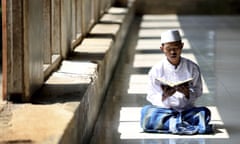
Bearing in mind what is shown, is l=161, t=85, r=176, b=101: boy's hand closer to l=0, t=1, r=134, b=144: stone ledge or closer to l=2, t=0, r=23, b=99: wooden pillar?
l=0, t=1, r=134, b=144: stone ledge

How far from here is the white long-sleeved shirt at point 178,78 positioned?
5121 millimetres

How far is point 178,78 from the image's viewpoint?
5.13m

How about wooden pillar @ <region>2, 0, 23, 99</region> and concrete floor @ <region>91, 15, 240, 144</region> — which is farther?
concrete floor @ <region>91, 15, 240, 144</region>

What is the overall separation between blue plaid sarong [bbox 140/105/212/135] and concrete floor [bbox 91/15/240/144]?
8 centimetres

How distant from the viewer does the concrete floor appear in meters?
5.06

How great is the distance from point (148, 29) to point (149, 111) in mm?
9662

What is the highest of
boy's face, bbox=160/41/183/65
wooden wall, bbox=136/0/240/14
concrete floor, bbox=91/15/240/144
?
boy's face, bbox=160/41/183/65

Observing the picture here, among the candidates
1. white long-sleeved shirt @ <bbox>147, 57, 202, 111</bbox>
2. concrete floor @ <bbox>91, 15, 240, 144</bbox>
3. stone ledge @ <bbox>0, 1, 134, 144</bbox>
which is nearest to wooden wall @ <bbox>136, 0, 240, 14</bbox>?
concrete floor @ <bbox>91, 15, 240, 144</bbox>

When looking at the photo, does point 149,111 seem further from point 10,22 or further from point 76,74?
point 10,22

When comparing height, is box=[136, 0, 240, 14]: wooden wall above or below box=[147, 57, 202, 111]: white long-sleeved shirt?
below

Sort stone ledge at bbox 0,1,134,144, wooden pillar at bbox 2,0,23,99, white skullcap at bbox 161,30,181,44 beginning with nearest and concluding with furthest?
stone ledge at bbox 0,1,134,144
wooden pillar at bbox 2,0,23,99
white skullcap at bbox 161,30,181,44

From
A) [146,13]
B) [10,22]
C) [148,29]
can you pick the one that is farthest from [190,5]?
[10,22]

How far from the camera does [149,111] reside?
17.1 ft

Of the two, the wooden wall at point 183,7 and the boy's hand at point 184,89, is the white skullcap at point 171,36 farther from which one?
the wooden wall at point 183,7
